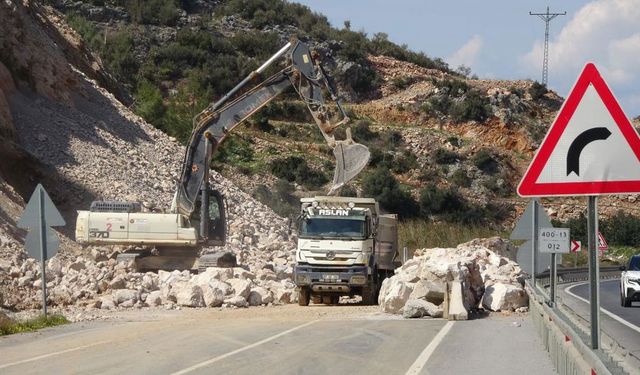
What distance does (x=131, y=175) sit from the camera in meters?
41.9

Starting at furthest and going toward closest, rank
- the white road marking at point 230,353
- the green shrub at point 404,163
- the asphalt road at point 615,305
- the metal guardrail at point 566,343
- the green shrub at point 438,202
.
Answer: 1. the green shrub at point 404,163
2. the green shrub at point 438,202
3. the asphalt road at point 615,305
4. the white road marking at point 230,353
5. the metal guardrail at point 566,343

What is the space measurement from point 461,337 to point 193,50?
75.8 metres

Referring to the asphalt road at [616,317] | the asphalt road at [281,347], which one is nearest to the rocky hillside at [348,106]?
the asphalt road at [616,317]

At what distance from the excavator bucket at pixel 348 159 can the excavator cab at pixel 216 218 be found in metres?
5.36

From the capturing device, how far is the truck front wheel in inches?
1115

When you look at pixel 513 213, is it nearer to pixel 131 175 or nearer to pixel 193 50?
pixel 193 50

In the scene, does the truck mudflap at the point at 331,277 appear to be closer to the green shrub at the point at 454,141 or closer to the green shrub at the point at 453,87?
the green shrub at the point at 454,141

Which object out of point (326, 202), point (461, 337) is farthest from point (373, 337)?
point (326, 202)

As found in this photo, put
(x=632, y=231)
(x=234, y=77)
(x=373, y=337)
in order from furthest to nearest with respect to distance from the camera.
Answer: (x=234, y=77) < (x=632, y=231) < (x=373, y=337)

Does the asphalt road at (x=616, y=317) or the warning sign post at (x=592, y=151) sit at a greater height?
the warning sign post at (x=592, y=151)

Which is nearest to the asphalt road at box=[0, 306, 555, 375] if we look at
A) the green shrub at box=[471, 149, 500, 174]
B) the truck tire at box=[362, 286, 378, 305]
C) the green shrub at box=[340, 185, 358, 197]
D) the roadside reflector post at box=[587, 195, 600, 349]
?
the truck tire at box=[362, 286, 378, 305]

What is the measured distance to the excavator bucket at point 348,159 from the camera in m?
30.3

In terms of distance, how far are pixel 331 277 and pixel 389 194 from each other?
1692 inches

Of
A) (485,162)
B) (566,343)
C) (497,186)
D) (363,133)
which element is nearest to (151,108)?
(363,133)
